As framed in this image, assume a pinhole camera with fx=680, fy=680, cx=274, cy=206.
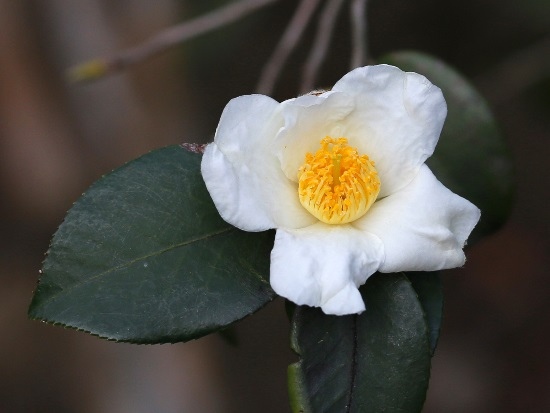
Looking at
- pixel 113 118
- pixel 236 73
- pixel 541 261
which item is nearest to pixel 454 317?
pixel 541 261

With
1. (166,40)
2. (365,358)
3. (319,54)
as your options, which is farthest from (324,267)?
(166,40)

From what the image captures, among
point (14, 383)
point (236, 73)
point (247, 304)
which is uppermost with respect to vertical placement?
point (247, 304)

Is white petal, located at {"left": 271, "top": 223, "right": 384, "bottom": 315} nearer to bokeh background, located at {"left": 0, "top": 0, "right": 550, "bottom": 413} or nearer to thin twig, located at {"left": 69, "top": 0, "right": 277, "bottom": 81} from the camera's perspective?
thin twig, located at {"left": 69, "top": 0, "right": 277, "bottom": 81}

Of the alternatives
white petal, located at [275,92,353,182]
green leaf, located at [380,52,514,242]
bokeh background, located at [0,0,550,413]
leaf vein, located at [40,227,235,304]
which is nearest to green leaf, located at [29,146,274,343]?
leaf vein, located at [40,227,235,304]

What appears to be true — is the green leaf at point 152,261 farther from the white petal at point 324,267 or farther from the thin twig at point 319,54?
the thin twig at point 319,54

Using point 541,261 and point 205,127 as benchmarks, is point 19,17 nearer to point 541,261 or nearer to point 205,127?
point 205,127

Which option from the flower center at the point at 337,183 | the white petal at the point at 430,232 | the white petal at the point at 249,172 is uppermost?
the white petal at the point at 249,172

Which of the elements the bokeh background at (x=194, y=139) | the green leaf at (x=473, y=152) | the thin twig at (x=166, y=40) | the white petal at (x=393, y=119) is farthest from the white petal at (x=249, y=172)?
the bokeh background at (x=194, y=139)
